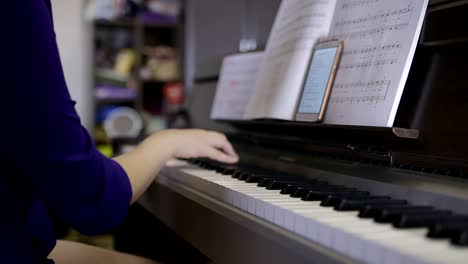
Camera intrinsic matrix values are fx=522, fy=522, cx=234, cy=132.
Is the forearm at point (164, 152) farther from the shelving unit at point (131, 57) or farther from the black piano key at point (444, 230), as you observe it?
the shelving unit at point (131, 57)

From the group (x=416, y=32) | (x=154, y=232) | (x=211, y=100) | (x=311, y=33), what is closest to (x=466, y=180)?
(x=416, y=32)

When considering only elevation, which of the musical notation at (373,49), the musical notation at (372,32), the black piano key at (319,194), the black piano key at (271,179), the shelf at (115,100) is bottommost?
the shelf at (115,100)

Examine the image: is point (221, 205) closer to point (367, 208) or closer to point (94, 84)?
point (367, 208)

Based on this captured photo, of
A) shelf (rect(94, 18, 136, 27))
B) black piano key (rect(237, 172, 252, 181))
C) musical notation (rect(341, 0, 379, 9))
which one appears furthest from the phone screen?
shelf (rect(94, 18, 136, 27))

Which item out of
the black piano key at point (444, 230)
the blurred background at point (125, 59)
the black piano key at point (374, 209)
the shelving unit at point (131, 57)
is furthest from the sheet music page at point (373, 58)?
A: the shelving unit at point (131, 57)

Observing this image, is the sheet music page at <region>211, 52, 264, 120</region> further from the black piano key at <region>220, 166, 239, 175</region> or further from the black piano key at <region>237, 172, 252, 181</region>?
the black piano key at <region>237, 172, 252, 181</region>

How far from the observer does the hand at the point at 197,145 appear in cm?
114

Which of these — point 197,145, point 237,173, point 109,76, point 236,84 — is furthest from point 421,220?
point 109,76

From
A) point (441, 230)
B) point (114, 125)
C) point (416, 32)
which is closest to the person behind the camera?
point (441, 230)

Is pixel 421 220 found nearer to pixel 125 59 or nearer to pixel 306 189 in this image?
pixel 306 189

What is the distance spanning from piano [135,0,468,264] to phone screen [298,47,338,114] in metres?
0.05

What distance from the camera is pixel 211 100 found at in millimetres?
2029

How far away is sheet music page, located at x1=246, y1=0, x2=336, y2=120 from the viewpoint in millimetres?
1223

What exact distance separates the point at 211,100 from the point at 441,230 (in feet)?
4.94
